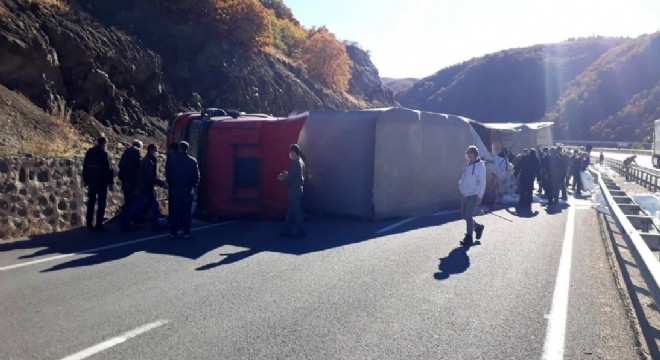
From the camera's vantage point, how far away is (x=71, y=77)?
20.5 meters

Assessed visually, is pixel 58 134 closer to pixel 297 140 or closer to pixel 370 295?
pixel 297 140

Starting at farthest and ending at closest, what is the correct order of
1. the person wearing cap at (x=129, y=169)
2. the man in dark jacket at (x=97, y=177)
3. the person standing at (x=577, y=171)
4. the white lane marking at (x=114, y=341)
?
the person standing at (x=577, y=171) → the person wearing cap at (x=129, y=169) → the man in dark jacket at (x=97, y=177) → the white lane marking at (x=114, y=341)

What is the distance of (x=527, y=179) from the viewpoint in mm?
18312

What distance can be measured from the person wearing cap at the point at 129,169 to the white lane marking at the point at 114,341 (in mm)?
7101

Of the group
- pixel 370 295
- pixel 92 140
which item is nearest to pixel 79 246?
pixel 370 295

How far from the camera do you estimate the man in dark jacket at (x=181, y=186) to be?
11742 millimetres

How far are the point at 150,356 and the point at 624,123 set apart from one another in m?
95.8

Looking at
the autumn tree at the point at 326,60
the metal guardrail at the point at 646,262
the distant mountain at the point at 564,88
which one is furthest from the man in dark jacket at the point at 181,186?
the distant mountain at the point at 564,88

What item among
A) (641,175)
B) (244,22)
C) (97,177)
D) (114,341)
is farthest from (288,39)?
(114,341)

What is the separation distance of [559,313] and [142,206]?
8593mm

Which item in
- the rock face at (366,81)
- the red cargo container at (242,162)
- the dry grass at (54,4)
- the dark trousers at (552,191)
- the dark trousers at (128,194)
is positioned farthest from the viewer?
the rock face at (366,81)

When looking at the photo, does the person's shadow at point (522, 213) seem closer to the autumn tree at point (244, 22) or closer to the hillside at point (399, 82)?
the autumn tree at point (244, 22)

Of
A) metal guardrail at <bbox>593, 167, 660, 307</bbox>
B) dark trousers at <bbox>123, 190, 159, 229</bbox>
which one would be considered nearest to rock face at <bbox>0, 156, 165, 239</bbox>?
dark trousers at <bbox>123, 190, 159, 229</bbox>

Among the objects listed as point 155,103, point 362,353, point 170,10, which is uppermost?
point 170,10
